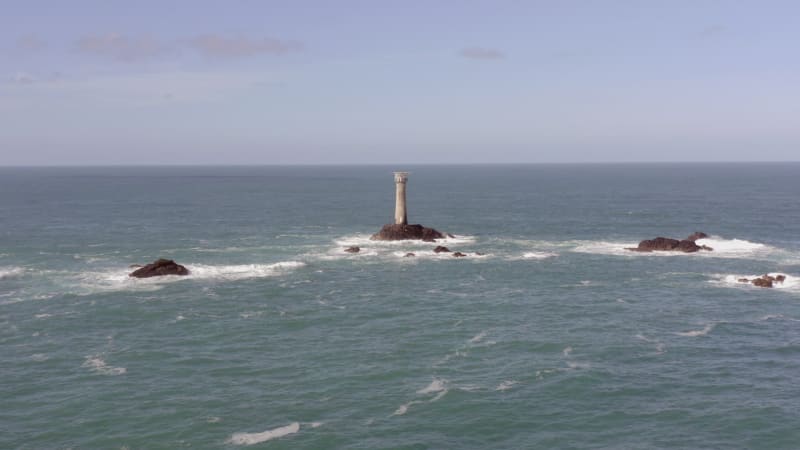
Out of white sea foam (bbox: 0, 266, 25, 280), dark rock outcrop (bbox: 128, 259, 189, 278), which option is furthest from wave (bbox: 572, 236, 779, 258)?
white sea foam (bbox: 0, 266, 25, 280)

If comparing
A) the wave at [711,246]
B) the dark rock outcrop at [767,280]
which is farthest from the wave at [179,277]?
the dark rock outcrop at [767,280]

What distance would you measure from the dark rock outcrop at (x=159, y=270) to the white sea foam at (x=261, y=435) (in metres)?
43.3

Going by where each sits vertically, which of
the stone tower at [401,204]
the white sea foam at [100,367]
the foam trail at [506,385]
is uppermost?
the stone tower at [401,204]

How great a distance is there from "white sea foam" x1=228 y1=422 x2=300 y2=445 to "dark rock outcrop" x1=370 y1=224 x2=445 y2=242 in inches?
2641

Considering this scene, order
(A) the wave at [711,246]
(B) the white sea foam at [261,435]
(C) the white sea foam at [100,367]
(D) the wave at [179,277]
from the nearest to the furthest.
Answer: (B) the white sea foam at [261,435], (C) the white sea foam at [100,367], (D) the wave at [179,277], (A) the wave at [711,246]

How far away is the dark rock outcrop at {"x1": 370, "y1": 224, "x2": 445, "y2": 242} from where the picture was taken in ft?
343

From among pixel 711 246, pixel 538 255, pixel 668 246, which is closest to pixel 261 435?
pixel 538 255

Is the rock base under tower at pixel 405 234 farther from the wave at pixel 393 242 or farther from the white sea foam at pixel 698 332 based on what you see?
the white sea foam at pixel 698 332

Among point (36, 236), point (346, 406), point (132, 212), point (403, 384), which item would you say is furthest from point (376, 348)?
point (132, 212)

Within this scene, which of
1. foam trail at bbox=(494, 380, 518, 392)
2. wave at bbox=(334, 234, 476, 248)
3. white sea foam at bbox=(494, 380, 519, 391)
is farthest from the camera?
wave at bbox=(334, 234, 476, 248)

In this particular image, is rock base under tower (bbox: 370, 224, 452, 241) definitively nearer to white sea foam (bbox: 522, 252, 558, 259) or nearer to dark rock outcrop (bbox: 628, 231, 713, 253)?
white sea foam (bbox: 522, 252, 558, 259)

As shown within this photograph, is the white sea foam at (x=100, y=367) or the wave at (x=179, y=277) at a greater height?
the wave at (x=179, y=277)

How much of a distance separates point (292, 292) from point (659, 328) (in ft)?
111

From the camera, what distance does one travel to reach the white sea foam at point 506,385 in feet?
144
